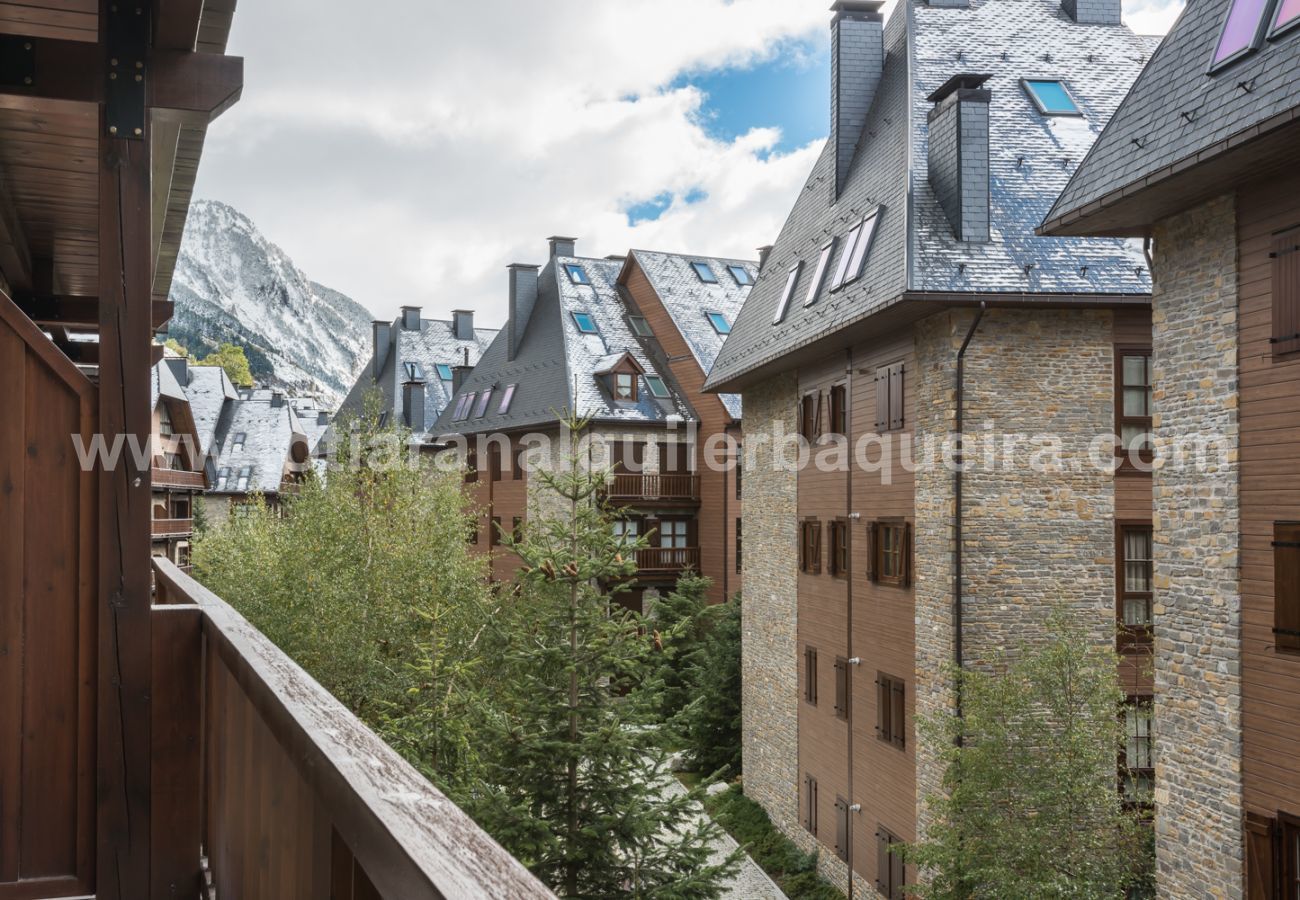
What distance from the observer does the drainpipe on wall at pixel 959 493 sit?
49.5 ft

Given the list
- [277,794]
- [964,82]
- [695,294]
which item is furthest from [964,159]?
[695,294]

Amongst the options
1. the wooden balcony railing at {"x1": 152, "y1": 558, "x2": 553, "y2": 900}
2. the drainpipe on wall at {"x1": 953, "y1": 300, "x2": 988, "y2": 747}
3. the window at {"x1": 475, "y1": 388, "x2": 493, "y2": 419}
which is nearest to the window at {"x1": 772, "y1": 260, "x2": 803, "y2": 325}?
the drainpipe on wall at {"x1": 953, "y1": 300, "x2": 988, "y2": 747}

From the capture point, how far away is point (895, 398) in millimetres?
17094

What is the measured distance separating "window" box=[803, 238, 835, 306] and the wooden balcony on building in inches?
609

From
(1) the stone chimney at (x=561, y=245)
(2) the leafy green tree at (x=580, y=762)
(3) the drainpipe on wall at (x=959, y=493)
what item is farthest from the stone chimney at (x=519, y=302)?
(2) the leafy green tree at (x=580, y=762)

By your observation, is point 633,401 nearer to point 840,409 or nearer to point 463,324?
point 840,409

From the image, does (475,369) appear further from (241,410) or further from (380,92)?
(380,92)

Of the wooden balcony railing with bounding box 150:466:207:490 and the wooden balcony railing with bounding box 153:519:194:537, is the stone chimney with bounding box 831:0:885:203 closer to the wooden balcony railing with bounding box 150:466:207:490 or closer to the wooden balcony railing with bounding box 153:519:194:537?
the wooden balcony railing with bounding box 150:466:207:490

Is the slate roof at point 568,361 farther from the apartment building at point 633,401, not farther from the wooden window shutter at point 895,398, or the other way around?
the wooden window shutter at point 895,398

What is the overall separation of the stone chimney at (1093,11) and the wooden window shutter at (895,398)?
8154 millimetres

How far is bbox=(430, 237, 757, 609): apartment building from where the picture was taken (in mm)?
34812

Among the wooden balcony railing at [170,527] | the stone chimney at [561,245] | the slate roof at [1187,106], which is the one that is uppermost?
the stone chimney at [561,245]

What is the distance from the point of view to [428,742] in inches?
597

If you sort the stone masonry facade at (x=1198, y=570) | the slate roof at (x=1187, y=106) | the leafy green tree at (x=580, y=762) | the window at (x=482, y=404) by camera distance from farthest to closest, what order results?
the window at (x=482, y=404) → the leafy green tree at (x=580, y=762) → the stone masonry facade at (x=1198, y=570) → the slate roof at (x=1187, y=106)
